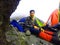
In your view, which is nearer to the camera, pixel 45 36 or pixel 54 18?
pixel 45 36

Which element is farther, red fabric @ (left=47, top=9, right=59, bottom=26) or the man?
red fabric @ (left=47, top=9, right=59, bottom=26)

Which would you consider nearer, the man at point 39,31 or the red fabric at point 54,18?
the man at point 39,31

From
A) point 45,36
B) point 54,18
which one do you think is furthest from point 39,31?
point 54,18

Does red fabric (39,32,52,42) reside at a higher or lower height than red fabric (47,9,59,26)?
lower

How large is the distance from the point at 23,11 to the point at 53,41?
1.58m

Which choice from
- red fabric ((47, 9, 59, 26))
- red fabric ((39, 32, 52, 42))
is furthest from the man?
red fabric ((47, 9, 59, 26))

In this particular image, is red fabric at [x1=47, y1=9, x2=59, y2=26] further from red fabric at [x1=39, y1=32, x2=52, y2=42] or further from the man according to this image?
red fabric at [x1=39, y1=32, x2=52, y2=42]

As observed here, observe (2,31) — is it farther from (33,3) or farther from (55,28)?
(33,3)

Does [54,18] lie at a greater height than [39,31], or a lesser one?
greater

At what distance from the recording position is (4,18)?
1115 millimetres

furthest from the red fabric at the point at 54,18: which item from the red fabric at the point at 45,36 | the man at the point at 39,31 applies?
the red fabric at the point at 45,36

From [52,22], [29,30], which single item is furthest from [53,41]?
[52,22]

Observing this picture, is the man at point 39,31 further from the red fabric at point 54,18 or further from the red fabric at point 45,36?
the red fabric at point 54,18

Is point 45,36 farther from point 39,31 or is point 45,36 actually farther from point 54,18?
point 54,18
